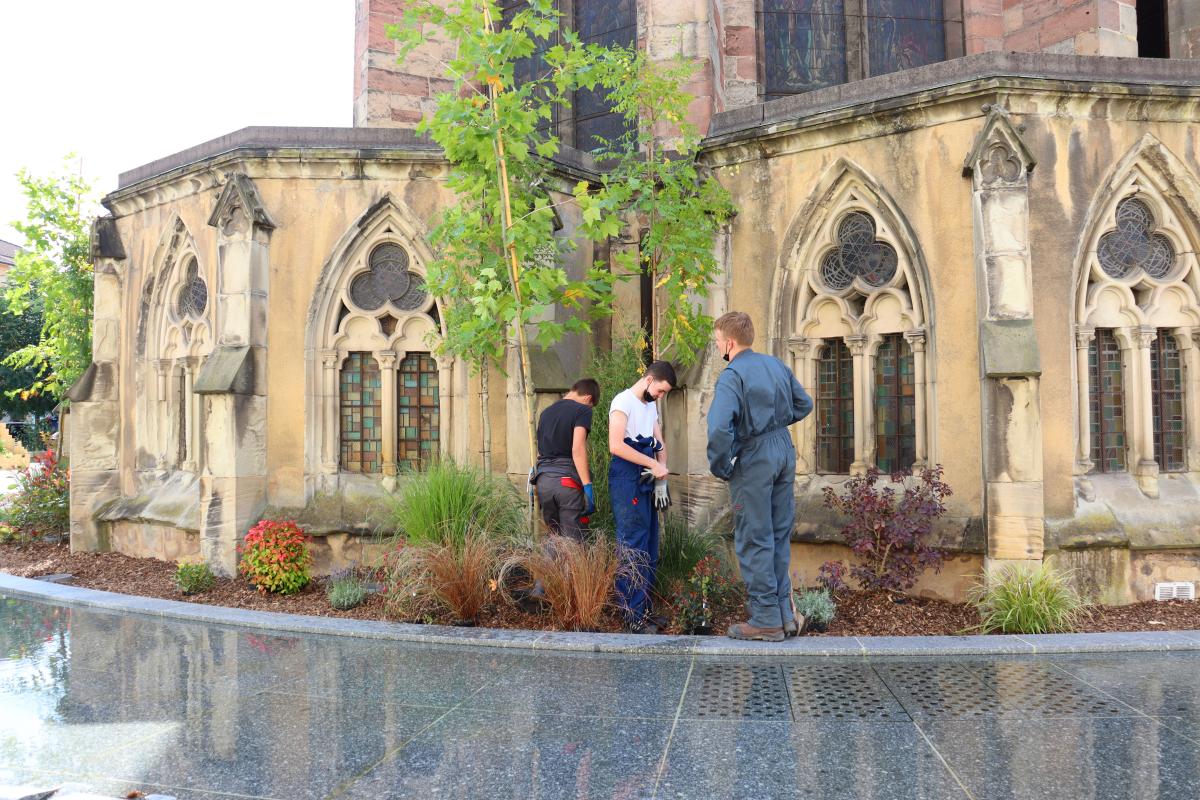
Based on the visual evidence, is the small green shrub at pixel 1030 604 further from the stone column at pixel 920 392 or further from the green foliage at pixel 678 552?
the green foliage at pixel 678 552

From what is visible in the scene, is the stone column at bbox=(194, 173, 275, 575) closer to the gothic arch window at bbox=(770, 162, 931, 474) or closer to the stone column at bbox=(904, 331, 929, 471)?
the gothic arch window at bbox=(770, 162, 931, 474)

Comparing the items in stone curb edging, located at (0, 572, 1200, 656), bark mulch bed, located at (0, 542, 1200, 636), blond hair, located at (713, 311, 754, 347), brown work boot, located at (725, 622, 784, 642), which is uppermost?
blond hair, located at (713, 311, 754, 347)

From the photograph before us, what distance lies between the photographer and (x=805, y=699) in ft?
13.9

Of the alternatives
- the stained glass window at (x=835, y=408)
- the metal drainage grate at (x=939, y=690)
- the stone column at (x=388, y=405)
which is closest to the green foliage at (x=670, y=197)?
the stained glass window at (x=835, y=408)

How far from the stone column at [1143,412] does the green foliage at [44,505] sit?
11.9m

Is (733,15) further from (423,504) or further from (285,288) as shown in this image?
(423,504)

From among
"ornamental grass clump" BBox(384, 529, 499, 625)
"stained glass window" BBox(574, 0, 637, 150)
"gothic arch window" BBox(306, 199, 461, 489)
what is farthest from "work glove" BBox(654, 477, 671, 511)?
"stained glass window" BBox(574, 0, 637, 150)

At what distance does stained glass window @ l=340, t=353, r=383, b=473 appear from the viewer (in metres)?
8.82

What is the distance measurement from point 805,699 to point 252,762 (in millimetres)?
2557

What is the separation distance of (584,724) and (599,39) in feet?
29.9

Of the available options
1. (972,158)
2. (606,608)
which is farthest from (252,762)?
(972,158)

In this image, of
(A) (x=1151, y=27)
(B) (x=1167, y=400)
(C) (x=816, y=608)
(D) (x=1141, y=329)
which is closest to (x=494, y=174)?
(C) (x=816, y=608)

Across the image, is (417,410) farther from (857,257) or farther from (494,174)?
(857,257)

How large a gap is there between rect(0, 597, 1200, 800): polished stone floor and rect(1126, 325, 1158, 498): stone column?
2.45m
